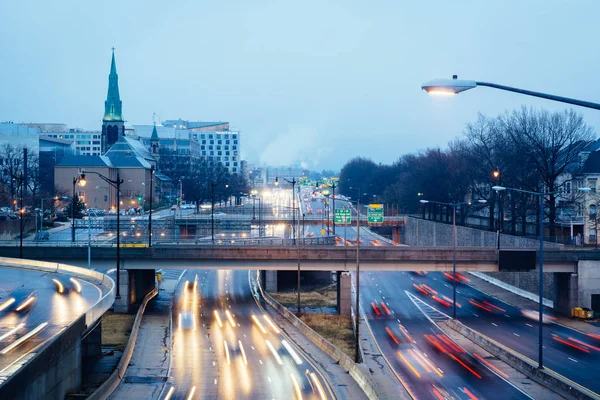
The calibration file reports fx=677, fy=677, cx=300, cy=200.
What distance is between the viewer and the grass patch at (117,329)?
37.2 meters

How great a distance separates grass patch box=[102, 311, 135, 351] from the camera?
122 ft

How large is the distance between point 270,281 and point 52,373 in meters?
42.7

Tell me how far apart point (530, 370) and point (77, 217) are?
76.6 m

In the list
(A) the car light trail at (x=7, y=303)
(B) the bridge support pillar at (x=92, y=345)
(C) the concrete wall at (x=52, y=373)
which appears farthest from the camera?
(B) the bridge support pillar at (x=92, y=345)

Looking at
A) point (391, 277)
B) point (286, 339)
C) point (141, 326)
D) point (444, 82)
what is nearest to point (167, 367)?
point (286, 339)

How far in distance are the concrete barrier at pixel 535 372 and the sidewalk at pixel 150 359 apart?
16.3m

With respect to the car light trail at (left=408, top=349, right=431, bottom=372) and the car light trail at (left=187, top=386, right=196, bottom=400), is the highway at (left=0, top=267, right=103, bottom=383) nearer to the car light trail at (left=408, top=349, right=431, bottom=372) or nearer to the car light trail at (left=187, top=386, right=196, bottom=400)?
the car light trail at (left=187, top=386, right=196, bottom=400)

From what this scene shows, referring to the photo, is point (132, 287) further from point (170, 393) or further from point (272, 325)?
point (170, 393)

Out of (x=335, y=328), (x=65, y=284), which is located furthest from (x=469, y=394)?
(x=65, y=284)

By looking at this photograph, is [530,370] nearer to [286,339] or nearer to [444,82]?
[286,339]

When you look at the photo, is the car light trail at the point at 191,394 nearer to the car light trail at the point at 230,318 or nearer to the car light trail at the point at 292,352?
the car light trail at the point at 292,352

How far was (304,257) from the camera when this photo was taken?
1933 inches

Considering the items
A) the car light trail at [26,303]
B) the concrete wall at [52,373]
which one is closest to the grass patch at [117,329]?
the car light trail at [26,303]

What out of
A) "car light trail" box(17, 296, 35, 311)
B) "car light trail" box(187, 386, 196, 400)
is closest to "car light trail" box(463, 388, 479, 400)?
"car light trail" box(187, 386, 196, 400)
